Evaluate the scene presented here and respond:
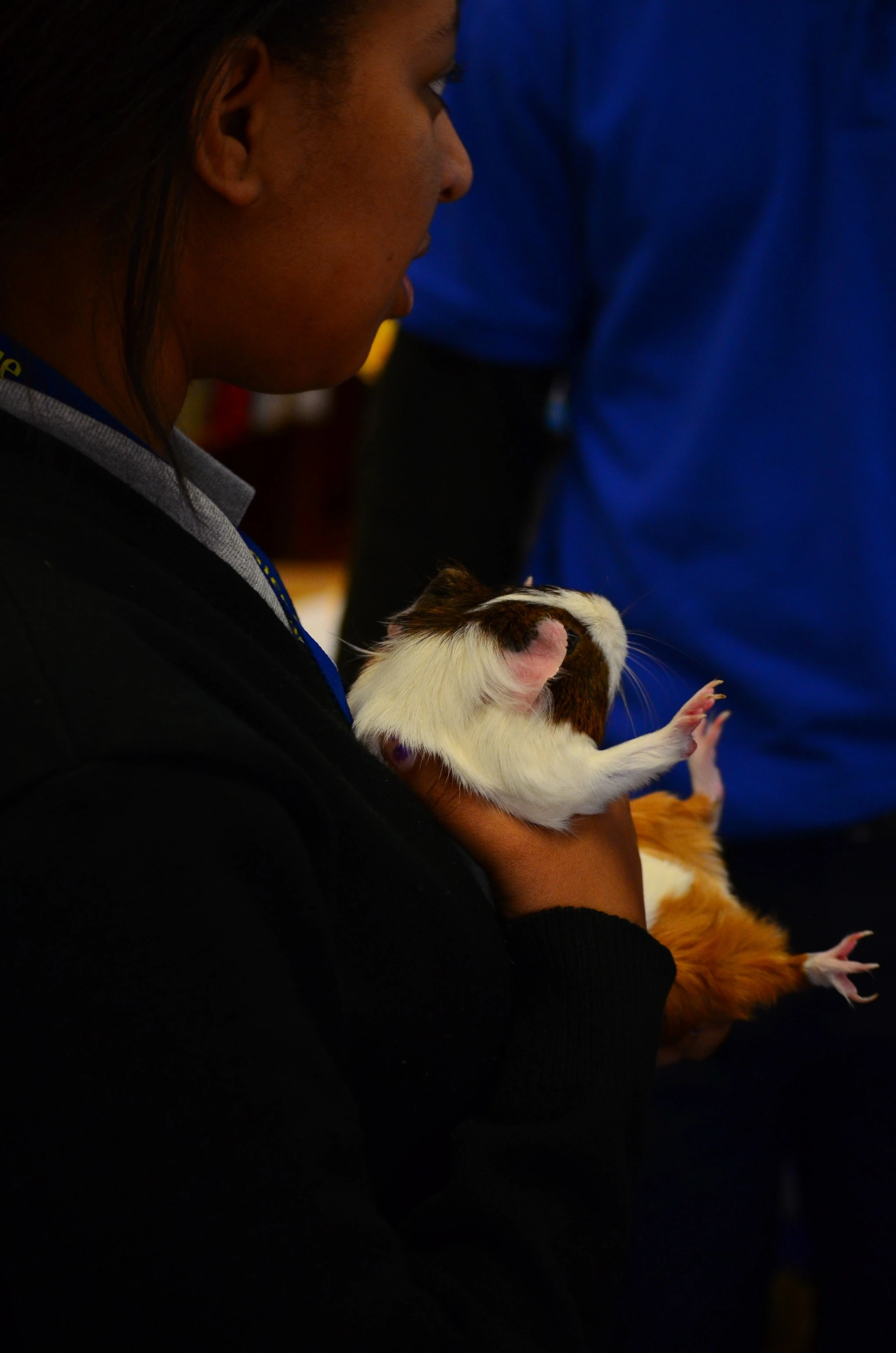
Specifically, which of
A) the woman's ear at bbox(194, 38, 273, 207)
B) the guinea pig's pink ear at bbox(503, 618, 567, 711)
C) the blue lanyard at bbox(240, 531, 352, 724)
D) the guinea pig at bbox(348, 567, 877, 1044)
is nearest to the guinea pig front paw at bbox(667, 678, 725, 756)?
the guinea pig at bbox(348, 567, 877, 1044)

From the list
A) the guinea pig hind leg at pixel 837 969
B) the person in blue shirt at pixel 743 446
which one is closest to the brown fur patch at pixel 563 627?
the person in blue shirt at pixel 743 446

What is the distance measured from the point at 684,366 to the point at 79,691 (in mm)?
888

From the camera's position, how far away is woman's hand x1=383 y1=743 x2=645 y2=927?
0.79m

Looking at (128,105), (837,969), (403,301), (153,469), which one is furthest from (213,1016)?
(837,969)

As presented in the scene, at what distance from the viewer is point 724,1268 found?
45.5 inches

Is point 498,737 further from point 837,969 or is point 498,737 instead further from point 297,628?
point 837,969

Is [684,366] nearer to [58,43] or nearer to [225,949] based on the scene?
[58,43]

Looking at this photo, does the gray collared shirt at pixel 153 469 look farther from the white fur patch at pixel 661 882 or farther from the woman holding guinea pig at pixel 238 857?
the white fur patch at pixel 661 882

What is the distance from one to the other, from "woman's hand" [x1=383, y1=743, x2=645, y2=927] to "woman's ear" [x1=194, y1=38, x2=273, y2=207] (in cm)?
42

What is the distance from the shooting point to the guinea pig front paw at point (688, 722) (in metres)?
0.88

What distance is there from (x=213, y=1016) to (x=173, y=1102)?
0.13 ft

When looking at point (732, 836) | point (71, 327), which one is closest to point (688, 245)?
point (732, 836)

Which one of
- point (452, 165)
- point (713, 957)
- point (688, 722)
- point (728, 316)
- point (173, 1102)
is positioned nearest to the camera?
point (173, 1102)

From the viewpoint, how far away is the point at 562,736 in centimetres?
89
